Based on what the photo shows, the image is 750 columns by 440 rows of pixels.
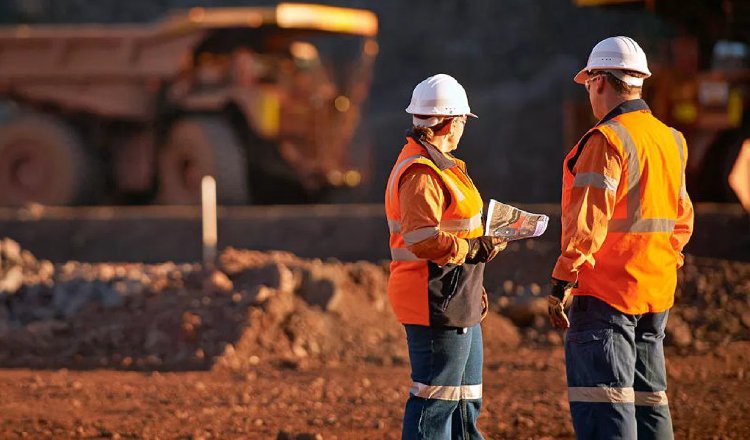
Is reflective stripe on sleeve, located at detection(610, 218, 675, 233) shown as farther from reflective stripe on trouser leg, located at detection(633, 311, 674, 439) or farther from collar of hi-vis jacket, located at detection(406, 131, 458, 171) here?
collar of hi-vis jacket, located at detection(406, 131, 458, 171)

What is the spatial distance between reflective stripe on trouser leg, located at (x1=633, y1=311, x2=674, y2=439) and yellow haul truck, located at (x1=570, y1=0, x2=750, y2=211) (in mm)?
10766

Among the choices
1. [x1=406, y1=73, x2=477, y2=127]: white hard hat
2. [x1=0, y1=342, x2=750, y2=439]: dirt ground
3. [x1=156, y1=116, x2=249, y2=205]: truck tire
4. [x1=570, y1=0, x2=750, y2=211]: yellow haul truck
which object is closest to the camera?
[x1=406, y1=73, x2=477, y2=127]: white hard hat

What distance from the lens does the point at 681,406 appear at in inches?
279

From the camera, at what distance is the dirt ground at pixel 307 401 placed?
6.50 m

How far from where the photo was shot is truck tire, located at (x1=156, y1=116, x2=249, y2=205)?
1645cm

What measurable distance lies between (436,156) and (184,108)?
43.0ft

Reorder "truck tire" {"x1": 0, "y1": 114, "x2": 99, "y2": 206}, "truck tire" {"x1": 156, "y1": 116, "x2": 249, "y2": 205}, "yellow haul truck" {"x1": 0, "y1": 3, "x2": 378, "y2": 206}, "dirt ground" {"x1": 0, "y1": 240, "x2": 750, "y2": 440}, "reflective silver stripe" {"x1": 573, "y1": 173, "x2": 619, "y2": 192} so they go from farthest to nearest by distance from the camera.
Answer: "truck tire" {"x1": 0, "y1": 114, "x2": 99, "y2": 206} → "yellow haul truck" {"x1": 0, "y1": 3, "x2": 378, "y2": 206} → "truck tire" {"x1": 156, "y1": 116, "x2": 249, "y2": 205} → "dirt ground" {"x1": 0, "y1": 240, "x2": 750, "y2": 440} → "reflective silver stripe" {"x1": 573, "y1": 173, "x2": 619, "y2": 192}

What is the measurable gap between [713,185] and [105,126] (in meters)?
8.55

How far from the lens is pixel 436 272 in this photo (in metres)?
4.55

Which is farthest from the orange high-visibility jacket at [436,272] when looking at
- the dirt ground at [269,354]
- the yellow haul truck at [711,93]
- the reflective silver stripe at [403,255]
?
the yellow haul truck at [711,93]

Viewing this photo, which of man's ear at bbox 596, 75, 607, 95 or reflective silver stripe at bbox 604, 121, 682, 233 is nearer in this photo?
reflective silver stripe at bbox 604, 121, 682, 233

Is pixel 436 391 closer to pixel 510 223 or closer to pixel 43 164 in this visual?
pixel 510 223

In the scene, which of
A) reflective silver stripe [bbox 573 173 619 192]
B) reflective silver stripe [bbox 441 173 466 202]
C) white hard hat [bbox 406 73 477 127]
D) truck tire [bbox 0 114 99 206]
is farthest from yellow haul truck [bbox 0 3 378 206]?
reflective silver stripe [bbox 573 173 619 192]

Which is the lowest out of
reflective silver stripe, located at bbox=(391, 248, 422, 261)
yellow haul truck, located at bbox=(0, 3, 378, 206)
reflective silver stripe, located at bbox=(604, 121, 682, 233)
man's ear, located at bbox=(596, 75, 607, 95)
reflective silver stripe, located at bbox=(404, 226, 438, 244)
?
reflective silver stripe, located at bbox=(391, 248, 422, 261)
